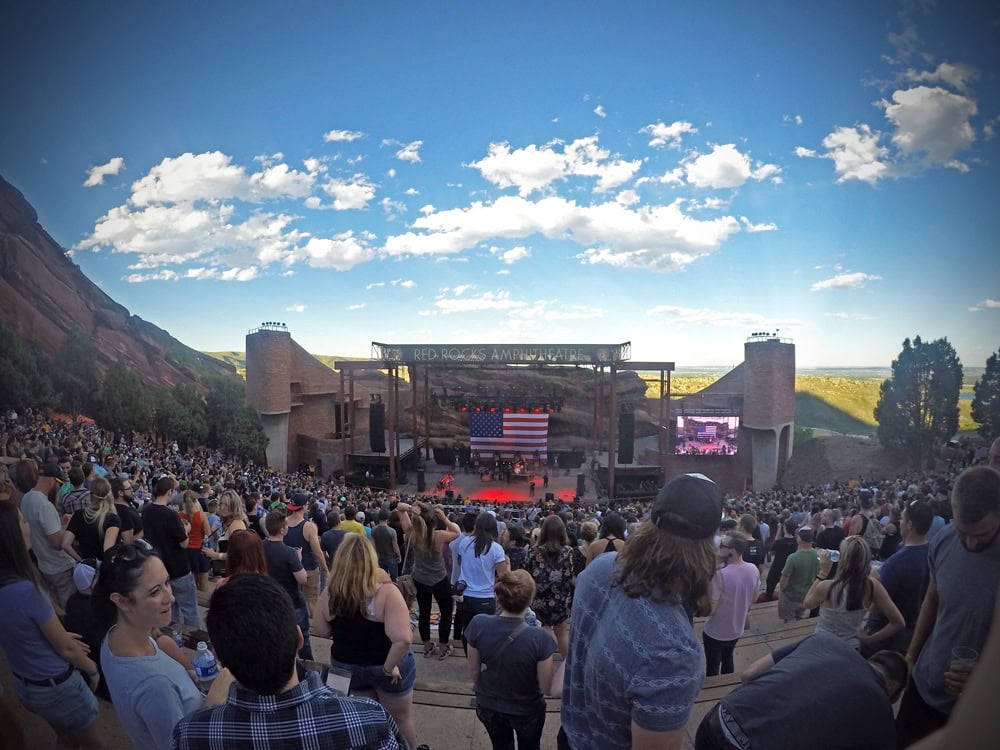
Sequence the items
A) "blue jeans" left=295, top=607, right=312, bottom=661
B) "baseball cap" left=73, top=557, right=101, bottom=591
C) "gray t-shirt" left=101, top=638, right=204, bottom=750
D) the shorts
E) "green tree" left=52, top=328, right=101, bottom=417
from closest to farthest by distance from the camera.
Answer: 1. "gray t-shirt" left=101, top=638, right=204, bottom=750
2. "baseball cap" left=73, top=557, right=101, bottom=591
3. "blue jeans" left=295, top=607, right=312, bottom=661
4. "green tree" left=52, top=328, right=101, bottom=417
5. the shorts

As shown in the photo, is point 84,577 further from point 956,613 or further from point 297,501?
point 956,613

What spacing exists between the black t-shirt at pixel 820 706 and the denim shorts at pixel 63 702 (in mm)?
2764

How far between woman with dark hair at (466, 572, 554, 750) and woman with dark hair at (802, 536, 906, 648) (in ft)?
5.29

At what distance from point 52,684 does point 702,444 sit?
27.4 meters

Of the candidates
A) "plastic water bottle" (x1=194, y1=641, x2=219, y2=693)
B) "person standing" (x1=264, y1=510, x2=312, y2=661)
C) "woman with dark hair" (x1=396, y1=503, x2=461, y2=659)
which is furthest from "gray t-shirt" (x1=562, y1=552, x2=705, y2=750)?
"woman with dark hair" (x1=396, y1=503, x2=461, y2=659)

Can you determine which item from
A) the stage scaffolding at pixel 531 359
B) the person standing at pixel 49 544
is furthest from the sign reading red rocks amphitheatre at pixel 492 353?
the person standing at pixel 49 544

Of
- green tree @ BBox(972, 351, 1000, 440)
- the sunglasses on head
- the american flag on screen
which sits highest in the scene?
green tree @ BBox(972, 351, 1000, 440)

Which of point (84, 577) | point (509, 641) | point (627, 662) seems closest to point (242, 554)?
point (84, 577)

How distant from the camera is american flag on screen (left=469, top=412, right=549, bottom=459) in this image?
26.3 metres

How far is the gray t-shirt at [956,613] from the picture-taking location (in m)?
1.74

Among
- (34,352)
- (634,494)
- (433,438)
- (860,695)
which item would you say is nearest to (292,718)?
(860,695)

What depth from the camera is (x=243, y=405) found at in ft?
92.1

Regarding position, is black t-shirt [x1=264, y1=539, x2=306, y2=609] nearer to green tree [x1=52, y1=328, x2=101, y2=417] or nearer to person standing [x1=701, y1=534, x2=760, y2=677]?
green tree [x1=52, y1=328, x2=101, y2=417]

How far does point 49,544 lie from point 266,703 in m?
2.92
